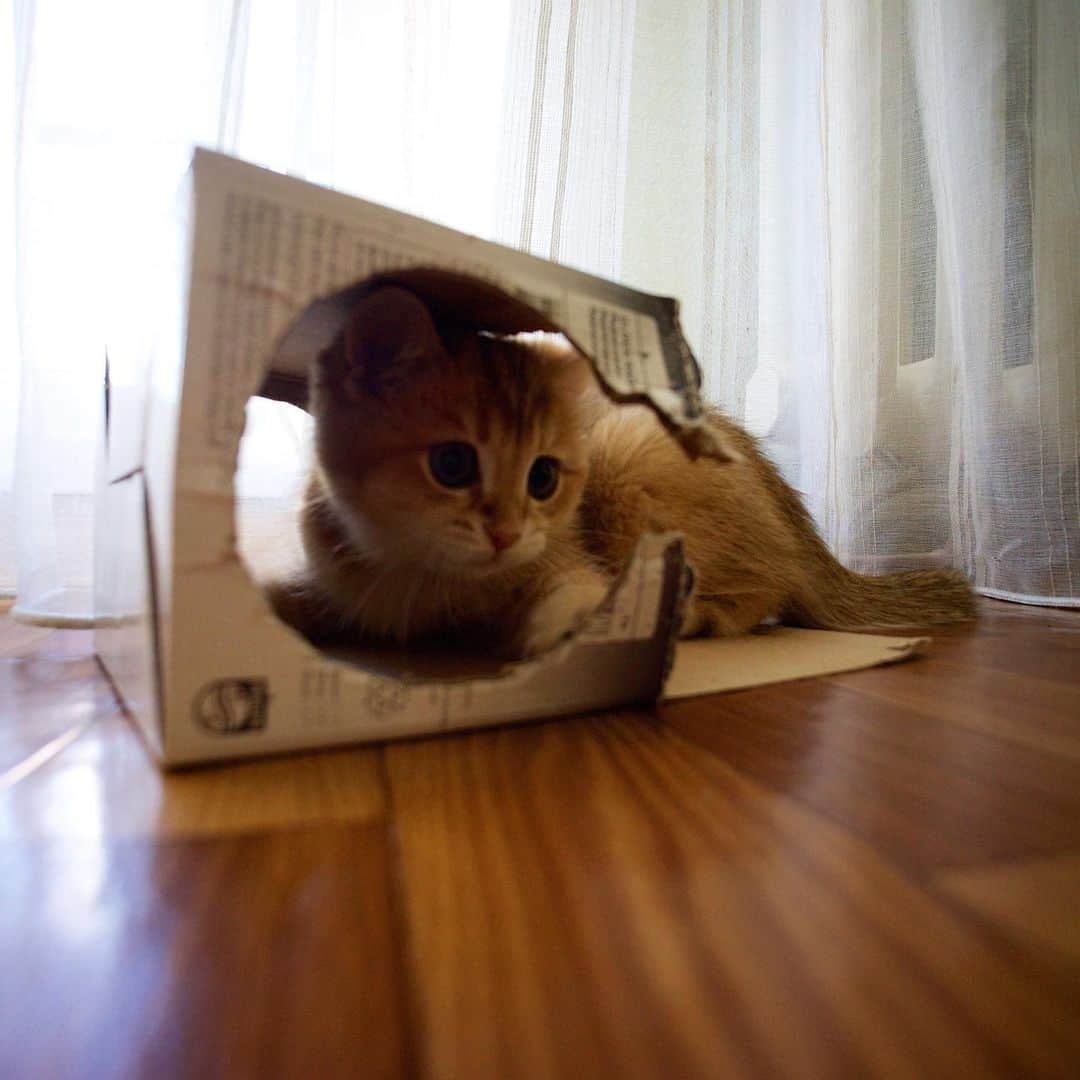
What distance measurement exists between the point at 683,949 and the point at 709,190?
5.66ft

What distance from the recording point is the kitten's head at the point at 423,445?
35.7 inches

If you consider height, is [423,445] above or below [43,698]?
above

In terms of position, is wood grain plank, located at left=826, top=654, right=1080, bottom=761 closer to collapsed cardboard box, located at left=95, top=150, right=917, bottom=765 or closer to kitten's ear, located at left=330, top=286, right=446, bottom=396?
collapsed cardboard box, located at left=95, top=150, right=917, bottom=765

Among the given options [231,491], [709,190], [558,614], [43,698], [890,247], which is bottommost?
[43,698]

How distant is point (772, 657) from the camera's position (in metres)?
1.08

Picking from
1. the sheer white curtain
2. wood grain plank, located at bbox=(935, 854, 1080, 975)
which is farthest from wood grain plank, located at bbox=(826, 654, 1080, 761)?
the sheer white curtain

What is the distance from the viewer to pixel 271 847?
494mm

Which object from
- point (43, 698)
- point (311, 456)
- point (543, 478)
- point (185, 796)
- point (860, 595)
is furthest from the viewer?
point (860, 595)

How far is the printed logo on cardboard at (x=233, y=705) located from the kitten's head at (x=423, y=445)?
34 cm

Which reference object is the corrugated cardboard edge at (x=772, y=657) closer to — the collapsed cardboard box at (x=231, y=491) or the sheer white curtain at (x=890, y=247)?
the collapsed cardboard box at (x=231, y=491)

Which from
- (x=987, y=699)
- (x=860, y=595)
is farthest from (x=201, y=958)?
(x=860, y=595)

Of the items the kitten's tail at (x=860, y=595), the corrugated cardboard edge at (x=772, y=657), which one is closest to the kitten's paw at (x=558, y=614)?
the corrugated cardboard edge at (x=772, y=657)

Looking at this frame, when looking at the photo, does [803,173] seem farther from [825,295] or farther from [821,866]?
[821,866]

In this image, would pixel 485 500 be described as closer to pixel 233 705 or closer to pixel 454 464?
pixel 454 464
